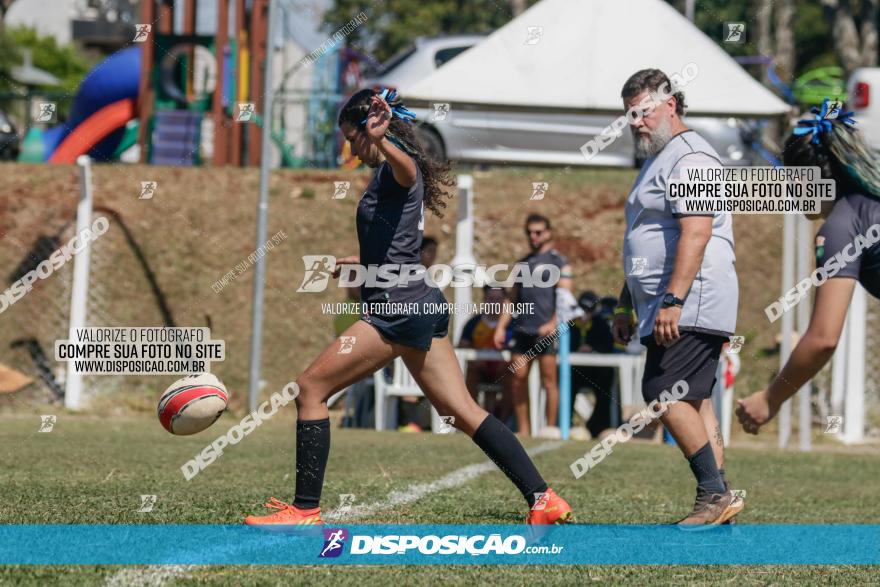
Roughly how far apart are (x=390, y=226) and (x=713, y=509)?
1811 millimetres

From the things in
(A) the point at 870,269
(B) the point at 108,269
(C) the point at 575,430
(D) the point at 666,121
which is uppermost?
(D) the point at 666,121

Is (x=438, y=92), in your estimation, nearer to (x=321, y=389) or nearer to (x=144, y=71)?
(x=321, y=389)

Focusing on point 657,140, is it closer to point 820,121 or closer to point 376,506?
point 820,121

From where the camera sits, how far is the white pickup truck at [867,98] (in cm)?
1414

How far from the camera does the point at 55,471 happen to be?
764 cm

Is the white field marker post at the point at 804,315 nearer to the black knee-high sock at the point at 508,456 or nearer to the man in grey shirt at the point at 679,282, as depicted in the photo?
the man in grey shirt at the point at 679,282

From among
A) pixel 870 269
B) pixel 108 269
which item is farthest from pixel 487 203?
pixel 870 269

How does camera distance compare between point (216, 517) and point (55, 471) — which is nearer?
point (216, 517)

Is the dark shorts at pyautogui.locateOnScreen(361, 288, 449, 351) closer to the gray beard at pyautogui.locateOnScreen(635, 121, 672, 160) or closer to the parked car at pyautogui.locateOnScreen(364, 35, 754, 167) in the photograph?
the gray beard at pyautogui.locateOnScreen(635, 121, 672, 160)

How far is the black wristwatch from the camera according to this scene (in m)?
5.61

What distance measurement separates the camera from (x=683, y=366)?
5758 mm

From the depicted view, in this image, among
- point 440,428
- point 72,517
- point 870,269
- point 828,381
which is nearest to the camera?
point 870,269

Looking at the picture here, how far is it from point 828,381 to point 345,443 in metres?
6.93

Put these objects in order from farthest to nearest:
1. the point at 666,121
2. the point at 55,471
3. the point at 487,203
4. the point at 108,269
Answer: the point at 487,203, the point at 108,269, the point at 55,471, the point at 666,121
